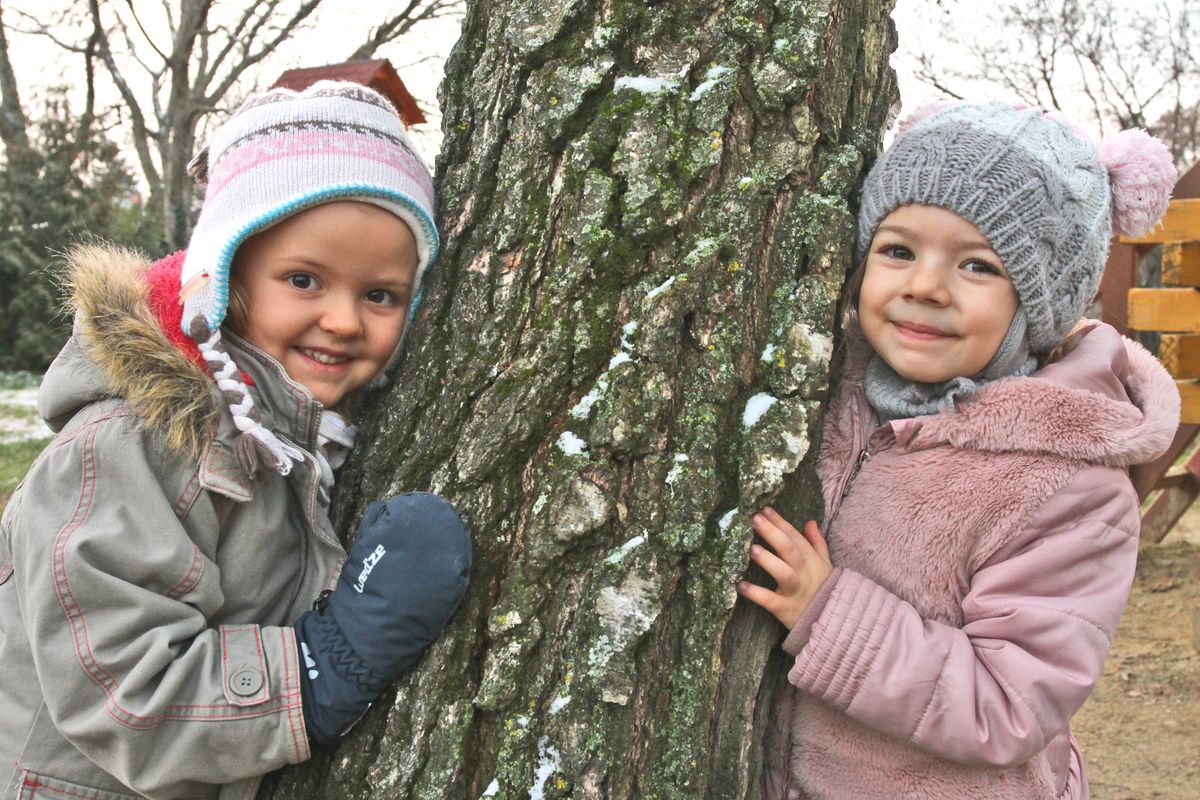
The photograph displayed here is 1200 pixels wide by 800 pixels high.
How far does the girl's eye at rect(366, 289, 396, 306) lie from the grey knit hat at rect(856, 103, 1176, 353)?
82 centimetres

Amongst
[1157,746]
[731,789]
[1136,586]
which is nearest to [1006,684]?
[731,789]

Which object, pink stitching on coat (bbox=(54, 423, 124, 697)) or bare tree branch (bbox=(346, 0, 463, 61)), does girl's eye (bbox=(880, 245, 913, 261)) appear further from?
bare tree branch (bbox=(346, 0, 463, 61))

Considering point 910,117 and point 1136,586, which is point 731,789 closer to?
point 910,117

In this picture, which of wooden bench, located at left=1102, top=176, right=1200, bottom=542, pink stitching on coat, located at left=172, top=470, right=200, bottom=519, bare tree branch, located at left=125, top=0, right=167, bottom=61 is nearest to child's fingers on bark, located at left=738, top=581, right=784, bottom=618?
pink stitching on coat, located at left=172, top=470, right=200, bottom=519

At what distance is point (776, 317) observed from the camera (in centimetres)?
147

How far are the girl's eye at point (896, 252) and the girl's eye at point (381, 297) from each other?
85 cm

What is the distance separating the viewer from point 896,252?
162 centimetres

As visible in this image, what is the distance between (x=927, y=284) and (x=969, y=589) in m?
0.50

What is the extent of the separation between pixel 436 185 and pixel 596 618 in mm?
830

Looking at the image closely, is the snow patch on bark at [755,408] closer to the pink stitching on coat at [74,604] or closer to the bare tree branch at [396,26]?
the pink stitching on coat at [74,604]

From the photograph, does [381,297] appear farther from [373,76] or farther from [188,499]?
[373,76]

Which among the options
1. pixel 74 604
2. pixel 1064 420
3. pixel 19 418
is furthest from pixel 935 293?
pixel 19 418

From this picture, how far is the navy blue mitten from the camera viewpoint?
1351mm

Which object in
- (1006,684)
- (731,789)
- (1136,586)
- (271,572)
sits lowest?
(1136,586)
